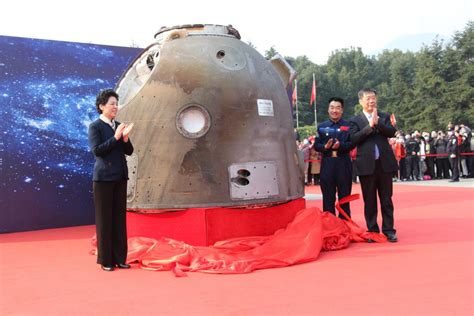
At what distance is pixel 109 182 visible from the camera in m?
4.96

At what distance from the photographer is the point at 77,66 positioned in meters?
8.49

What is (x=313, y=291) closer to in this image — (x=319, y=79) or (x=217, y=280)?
(x=217, y=280)

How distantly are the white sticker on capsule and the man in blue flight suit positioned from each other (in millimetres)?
1011

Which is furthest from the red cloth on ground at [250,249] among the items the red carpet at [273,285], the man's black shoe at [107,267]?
the man's black shoe at [107,267]

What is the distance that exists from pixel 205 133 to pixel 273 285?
1.99 meters

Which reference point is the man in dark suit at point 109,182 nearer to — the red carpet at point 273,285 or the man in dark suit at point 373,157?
the red carpet at point 273,285

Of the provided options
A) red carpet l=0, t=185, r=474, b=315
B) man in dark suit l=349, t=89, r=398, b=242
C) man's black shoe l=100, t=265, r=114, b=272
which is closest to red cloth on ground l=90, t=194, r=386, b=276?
A: red carpet l=0, t=185, r=474, b=315

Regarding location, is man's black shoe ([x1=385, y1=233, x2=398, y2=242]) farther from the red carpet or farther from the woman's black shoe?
the woman's black shoe

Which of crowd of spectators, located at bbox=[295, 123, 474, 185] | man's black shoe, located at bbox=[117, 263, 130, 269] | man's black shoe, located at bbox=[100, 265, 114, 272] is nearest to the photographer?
man's black shoe, located at bbox=[100, 265, 114, 272]

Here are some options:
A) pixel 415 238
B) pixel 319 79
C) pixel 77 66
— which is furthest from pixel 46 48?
pixel 319 79

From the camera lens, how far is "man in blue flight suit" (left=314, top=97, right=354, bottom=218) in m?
6.57

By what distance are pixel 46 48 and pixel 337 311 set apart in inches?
264

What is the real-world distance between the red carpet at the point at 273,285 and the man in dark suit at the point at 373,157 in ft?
1.52

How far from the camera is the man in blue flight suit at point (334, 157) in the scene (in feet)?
21.5
